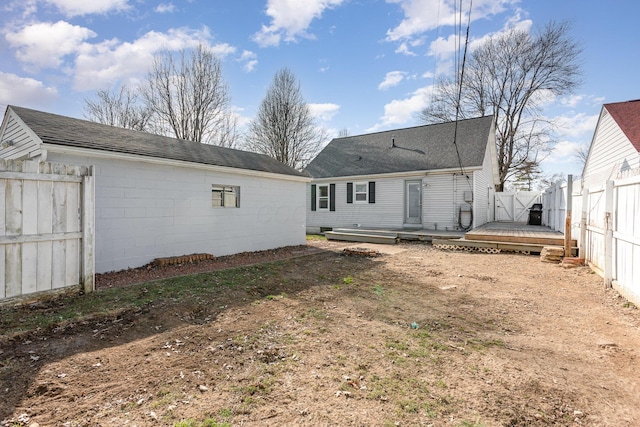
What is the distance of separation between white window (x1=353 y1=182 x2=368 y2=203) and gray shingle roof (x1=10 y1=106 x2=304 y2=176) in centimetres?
723

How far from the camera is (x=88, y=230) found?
496 centimetres

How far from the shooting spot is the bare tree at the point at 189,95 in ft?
63.7

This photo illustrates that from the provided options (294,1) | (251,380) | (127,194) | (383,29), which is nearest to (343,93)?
(383,29)

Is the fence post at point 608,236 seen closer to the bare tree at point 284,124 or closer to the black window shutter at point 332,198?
the black window shutter at point 332,198

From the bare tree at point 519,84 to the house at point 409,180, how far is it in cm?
723

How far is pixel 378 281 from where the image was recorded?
649 cm

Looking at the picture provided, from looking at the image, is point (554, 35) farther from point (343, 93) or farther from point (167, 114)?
point (167, 114)

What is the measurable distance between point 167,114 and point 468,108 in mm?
23823

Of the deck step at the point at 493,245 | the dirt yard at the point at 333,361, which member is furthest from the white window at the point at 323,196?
the dirt yard at the point at 333,361

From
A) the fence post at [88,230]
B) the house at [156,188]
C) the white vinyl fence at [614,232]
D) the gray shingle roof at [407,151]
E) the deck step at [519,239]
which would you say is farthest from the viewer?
the gray shingle roof at [407,151]

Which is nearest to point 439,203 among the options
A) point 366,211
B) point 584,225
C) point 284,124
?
point 366,211

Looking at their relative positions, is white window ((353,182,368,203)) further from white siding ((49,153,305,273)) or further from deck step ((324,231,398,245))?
white siding ((49,153,305,273))

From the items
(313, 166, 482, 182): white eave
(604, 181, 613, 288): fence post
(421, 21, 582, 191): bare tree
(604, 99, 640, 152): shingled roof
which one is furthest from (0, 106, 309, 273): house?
(421, 21, 582, 191): bare tree

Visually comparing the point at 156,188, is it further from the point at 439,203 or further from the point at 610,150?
the point at 610,150
